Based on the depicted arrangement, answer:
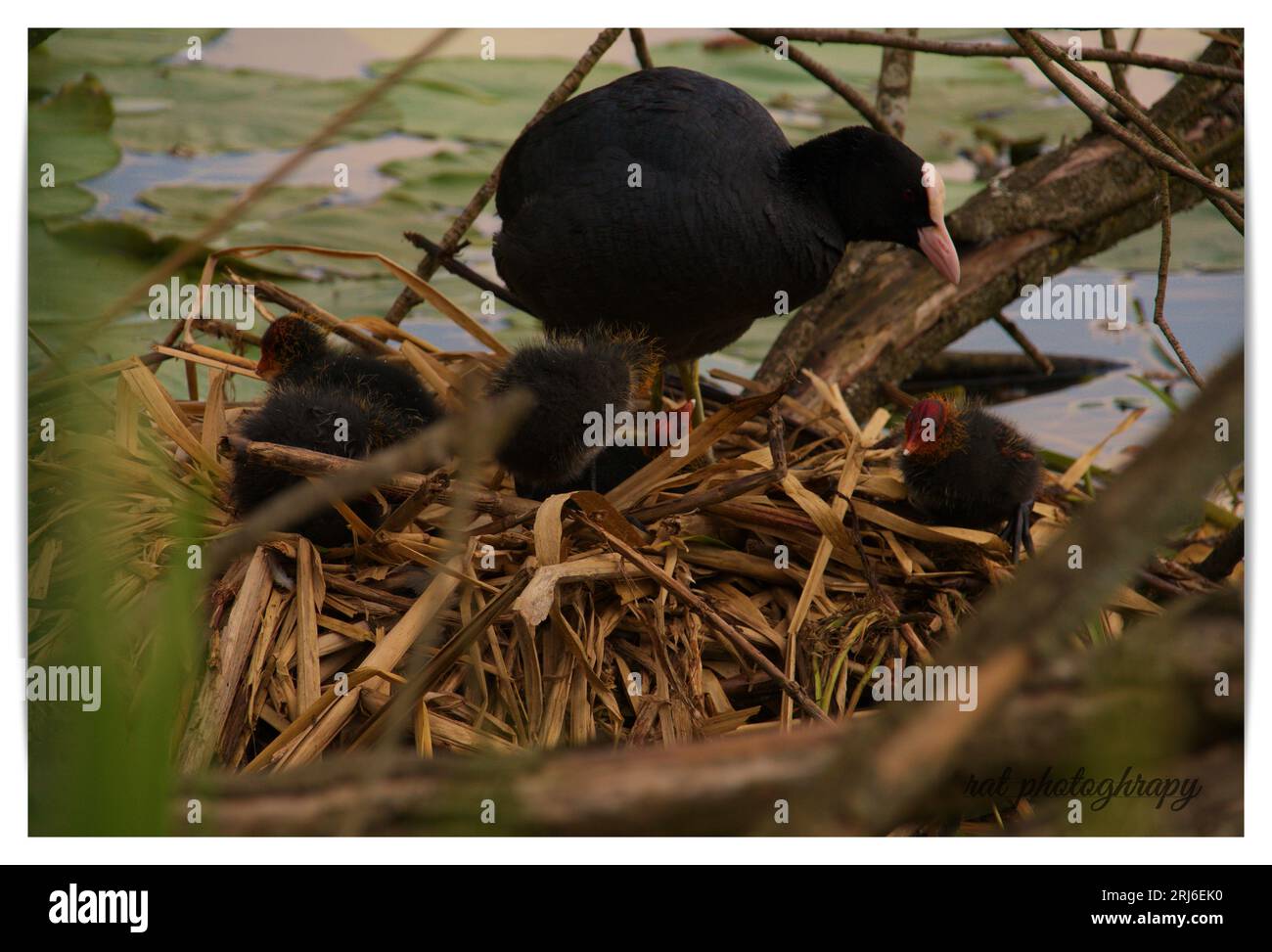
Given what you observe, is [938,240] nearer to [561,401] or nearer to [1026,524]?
[1026,524]

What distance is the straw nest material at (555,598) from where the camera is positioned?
1.57 m

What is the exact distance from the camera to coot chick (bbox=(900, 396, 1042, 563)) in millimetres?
1903

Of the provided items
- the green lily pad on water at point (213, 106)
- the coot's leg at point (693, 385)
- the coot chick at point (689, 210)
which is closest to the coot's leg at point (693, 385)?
the coot's leg at point (693, 385)

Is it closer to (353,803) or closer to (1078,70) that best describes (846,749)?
(353,803)

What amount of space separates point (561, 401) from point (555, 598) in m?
0.34

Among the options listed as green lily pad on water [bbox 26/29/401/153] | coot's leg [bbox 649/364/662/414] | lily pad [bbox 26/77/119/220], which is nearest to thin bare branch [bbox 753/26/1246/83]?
coot's leg [bbox 649/364/662/414]

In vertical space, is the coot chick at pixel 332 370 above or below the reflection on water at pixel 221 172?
below

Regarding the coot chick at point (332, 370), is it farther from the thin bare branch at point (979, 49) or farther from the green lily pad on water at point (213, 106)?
the green lily pad on water at point (213, 106)

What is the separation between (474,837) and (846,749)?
0.71 feet

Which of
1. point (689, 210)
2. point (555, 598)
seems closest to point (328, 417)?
point (555, 598)

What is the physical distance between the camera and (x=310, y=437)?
172cm

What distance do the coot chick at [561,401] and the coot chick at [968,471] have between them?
474 millimetres
